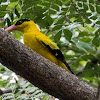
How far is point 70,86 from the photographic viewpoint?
107 inches

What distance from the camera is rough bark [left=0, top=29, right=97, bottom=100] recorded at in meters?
2.44

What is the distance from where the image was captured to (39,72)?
2568 mm

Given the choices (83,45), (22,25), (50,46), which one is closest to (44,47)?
(50,46)

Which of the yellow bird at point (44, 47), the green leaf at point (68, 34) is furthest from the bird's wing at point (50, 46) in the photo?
the green leaf at point (68, 34)

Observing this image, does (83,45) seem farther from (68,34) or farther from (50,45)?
(50,45)

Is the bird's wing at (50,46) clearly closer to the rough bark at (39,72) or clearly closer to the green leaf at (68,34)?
the green leaf at (68,34)

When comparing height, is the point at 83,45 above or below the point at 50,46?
below

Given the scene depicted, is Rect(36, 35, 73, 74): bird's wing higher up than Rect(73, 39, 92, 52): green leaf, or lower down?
higher up

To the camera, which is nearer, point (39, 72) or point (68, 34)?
point (39, 72)

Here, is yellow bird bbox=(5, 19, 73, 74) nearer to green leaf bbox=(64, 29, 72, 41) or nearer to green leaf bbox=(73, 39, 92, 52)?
green leaf bbox=(64, 29, 72, 41)

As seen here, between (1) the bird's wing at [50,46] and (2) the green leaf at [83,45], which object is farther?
(2) the green leaf at [83,45]

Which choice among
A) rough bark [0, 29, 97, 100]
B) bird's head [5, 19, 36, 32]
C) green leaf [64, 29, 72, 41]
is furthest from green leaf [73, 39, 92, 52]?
rough bark [0, 29, 97, 100]

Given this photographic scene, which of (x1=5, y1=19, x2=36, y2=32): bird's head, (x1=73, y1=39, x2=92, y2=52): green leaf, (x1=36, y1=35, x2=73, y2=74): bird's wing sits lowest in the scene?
(x1=73, y1=39, x2=92, y2=52): green leaf

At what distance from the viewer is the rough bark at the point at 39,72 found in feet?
7.99
